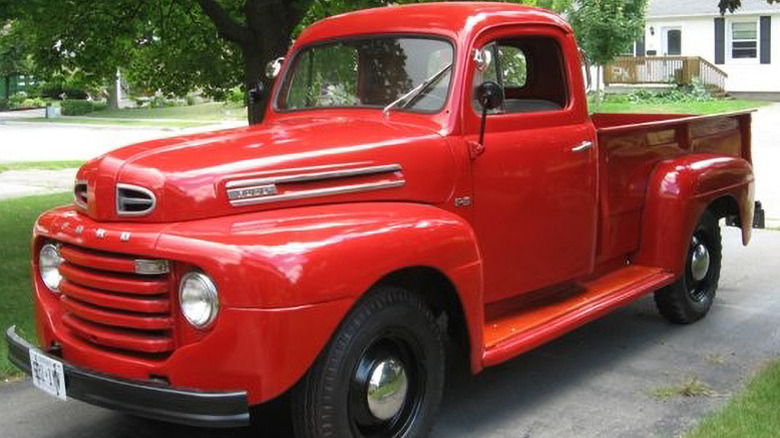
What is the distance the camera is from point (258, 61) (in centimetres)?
870

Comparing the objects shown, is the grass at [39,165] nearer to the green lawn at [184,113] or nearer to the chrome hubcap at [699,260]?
the chrome hubcap at [699,260]

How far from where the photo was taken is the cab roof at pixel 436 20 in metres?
4.68

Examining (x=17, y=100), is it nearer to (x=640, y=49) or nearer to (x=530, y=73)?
(x=640, y=49)

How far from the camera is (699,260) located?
6258 millimetres

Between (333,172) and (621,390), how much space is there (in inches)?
86.0

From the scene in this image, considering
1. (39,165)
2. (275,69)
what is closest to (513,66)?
(275,69)

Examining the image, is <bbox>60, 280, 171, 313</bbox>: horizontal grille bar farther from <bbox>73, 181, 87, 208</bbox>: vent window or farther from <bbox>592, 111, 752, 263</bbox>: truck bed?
<bbox>592, 111, 752, 263</bbox>: truck bed

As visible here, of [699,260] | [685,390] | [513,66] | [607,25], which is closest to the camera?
[685,390]

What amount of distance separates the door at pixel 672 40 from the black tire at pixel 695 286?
30797mm

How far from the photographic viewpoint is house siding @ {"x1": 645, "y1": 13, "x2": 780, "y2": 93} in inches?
1268

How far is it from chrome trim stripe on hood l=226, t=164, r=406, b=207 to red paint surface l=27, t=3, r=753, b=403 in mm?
29

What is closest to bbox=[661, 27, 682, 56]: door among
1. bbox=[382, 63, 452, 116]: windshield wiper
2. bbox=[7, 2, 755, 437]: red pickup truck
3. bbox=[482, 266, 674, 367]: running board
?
bbox=[7, 2, 755, 437]: red pickup truck

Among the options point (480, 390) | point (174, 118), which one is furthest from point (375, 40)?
point (174, 118)

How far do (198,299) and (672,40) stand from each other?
34.9 meters
